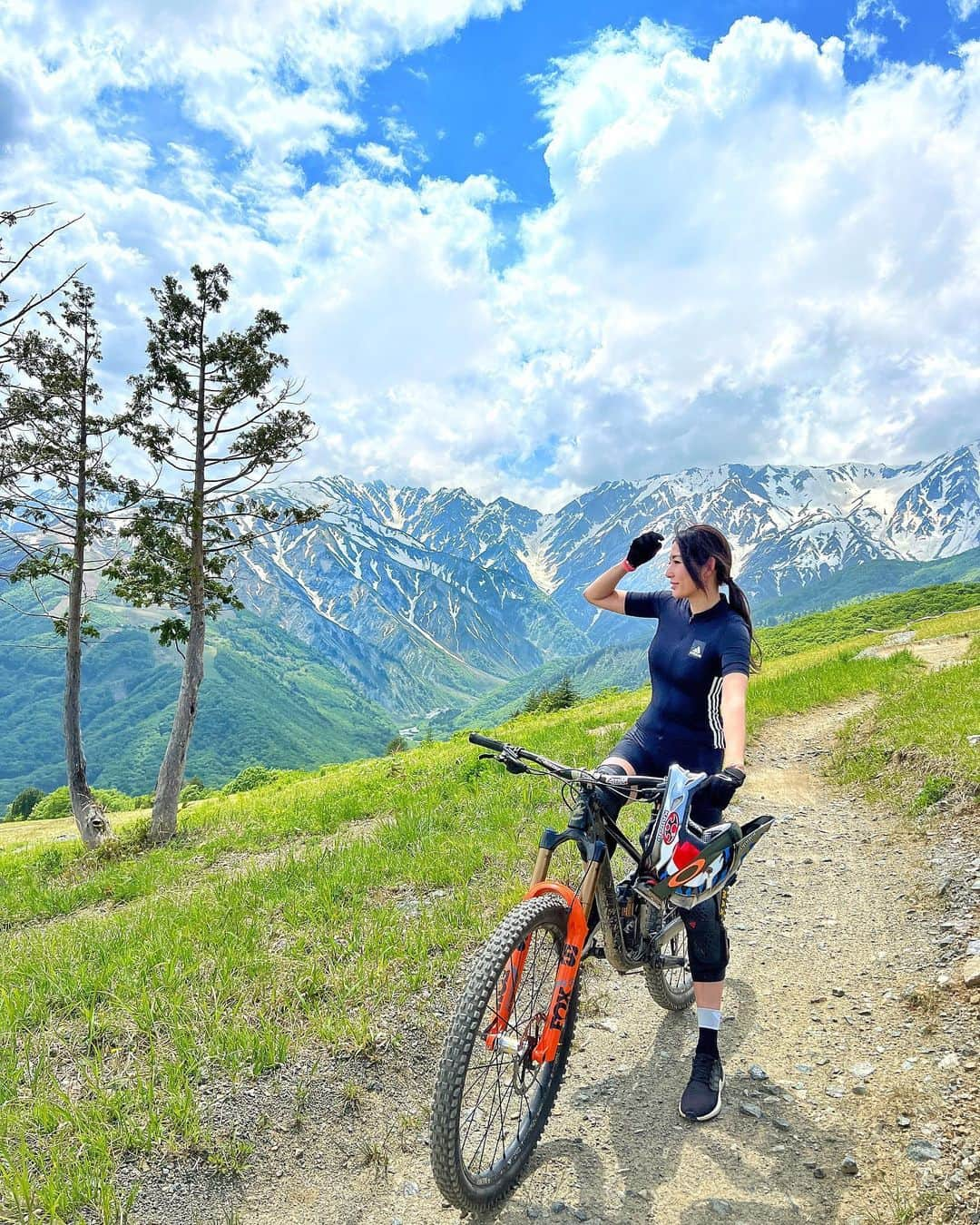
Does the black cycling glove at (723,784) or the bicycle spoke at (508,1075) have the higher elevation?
the black cycling glove at (723,784)

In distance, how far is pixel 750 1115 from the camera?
4559 mm

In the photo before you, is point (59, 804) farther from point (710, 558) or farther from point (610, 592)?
point (710, 558)

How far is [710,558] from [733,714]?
3.92ft

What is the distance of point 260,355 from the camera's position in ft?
63.8

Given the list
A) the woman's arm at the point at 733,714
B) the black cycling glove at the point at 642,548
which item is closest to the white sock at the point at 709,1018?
the woman's arm at the point at 733,714

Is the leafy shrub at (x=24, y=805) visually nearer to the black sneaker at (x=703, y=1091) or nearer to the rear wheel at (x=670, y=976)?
the rear wheel at (x=670, y=976)

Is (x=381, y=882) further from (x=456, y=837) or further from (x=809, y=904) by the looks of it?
(x=809, y=904)

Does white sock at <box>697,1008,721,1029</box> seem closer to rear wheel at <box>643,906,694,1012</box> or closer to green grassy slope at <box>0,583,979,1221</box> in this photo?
rear wheel at <box>643,906,694,1012</box>

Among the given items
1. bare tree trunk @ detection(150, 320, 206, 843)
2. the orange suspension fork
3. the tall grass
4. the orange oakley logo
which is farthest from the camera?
bare tree trunk @ detection(150, 320, 206, 843)

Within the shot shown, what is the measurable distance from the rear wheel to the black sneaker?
610mm

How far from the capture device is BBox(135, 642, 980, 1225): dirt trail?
3.88m

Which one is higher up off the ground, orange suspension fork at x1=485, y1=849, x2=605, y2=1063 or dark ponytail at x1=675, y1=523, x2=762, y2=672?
Answer: dark ponytail at x1=675, y1=523, x2=762, y2=672

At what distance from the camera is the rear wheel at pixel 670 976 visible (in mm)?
5059


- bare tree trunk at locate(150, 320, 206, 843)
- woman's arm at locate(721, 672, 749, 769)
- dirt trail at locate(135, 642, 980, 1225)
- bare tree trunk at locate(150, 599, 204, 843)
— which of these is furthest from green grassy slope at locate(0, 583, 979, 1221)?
bare tree trunk at locate(150, 320, 206, 843)
